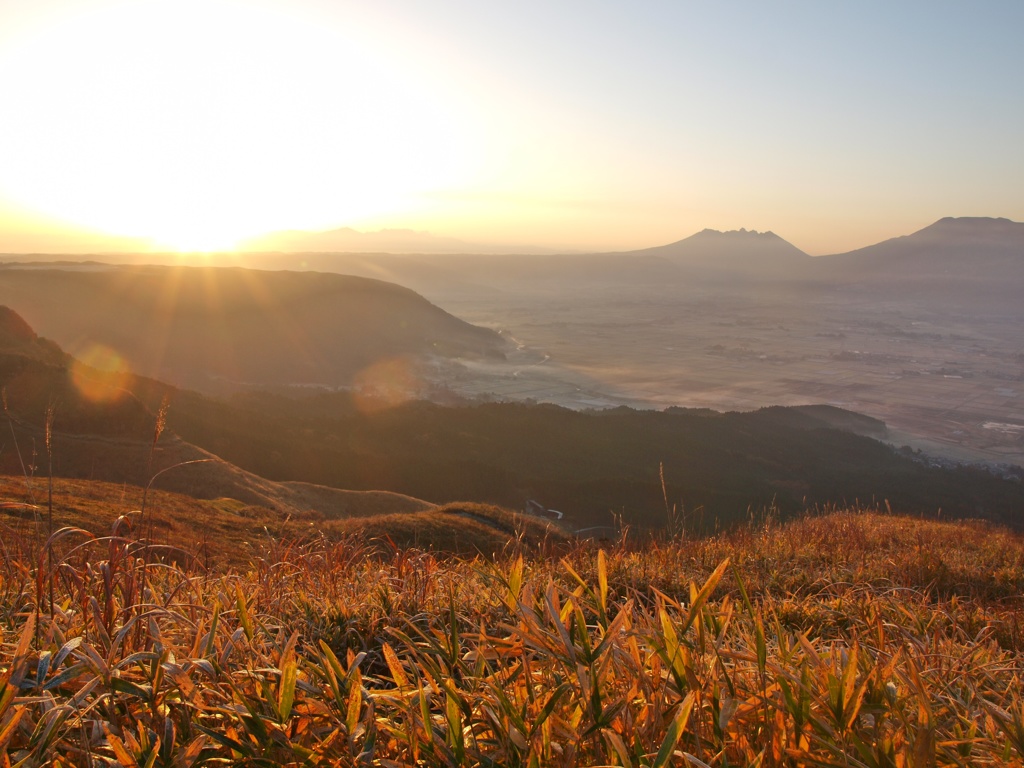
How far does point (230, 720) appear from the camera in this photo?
159 centimetres

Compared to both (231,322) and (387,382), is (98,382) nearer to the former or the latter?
(387,382)

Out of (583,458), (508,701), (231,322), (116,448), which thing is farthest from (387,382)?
(508,701)

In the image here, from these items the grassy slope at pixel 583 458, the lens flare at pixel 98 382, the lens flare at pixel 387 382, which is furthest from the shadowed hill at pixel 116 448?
the lens flare at pixel 387 382

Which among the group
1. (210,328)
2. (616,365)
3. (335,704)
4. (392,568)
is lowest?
(616,365)

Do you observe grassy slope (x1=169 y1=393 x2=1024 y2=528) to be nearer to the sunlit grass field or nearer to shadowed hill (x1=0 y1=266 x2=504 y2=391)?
shadowed hill (x1=0 y1=266 x2=504 y2=391)

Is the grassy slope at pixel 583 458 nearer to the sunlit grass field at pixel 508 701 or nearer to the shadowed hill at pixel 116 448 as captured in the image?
the shadowed hill at pixel 116 448

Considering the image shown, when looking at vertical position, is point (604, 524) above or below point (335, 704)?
below

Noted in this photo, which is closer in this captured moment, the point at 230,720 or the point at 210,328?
the point at 230,720

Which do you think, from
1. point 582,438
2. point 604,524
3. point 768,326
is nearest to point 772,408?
point 582,438

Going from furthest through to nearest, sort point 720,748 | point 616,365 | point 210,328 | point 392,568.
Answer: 1. point 616,365
2. point 210,328
3. point 392,568
4. point 720,748

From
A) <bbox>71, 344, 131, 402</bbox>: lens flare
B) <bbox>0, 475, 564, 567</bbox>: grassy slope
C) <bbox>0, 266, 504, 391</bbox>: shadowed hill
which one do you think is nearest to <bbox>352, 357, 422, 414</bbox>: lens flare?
<bbox>0, 266, 504, 391</bbox>: shadowed hill

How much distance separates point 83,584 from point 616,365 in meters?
76.3

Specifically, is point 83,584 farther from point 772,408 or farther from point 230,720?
point 772,408

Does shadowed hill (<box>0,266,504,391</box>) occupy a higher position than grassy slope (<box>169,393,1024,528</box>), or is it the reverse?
shadowed hill (<box>0,266,504,391</box>)
